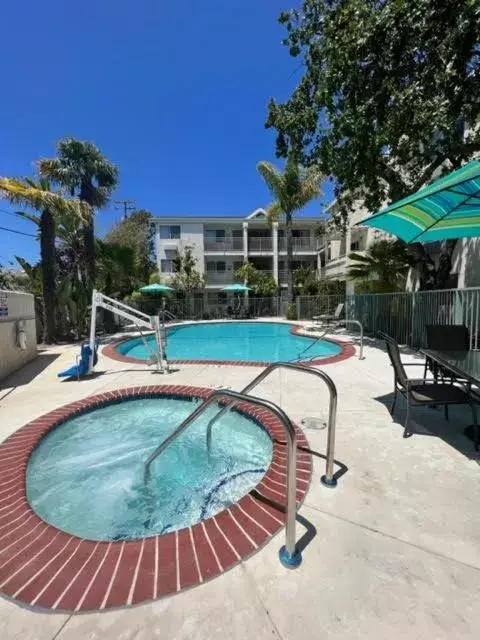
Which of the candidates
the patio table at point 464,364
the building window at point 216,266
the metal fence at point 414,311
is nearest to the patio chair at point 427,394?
the patio table at point 464,364

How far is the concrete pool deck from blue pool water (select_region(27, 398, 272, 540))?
998 millimetres

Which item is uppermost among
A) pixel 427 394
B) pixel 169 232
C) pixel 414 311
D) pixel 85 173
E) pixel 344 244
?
pixel 169 232

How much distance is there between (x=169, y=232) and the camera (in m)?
30.7

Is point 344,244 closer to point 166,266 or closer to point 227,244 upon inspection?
point 227,244

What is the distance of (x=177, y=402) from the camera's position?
18.8 ft

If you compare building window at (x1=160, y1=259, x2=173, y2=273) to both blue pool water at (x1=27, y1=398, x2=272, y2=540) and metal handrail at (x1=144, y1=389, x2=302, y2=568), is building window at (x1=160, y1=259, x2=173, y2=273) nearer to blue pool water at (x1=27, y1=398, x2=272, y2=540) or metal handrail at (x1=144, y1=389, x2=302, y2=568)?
blue pool water at (x1=27, y1=398, x2=272, y2=540)

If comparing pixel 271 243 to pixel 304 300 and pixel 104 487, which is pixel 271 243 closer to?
pixel 304 300

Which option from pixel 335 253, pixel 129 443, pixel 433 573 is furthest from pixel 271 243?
pixel 433 573

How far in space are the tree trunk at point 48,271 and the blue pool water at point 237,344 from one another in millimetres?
2725

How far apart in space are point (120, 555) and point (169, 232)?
101 ft

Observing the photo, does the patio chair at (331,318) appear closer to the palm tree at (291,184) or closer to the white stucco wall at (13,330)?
the palm tree at (291,184)

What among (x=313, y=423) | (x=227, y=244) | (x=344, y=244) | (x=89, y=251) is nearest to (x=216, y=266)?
(x=227, y=244)

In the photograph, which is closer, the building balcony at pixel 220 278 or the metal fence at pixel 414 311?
the metal fence at pixel 414 311

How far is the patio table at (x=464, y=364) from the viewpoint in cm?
366
